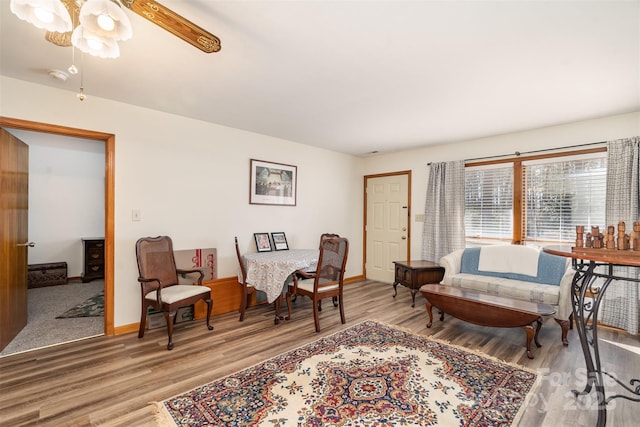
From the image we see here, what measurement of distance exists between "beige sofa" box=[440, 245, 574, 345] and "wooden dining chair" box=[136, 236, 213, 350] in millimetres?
3172

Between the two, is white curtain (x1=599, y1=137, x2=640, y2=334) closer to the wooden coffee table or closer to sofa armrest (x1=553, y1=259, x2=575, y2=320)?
sofa armrest (x1=553, y1=259, x2=575, y2=320)

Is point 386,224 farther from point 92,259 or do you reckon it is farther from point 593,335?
point 92,259

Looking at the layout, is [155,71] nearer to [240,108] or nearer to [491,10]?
[240,108]

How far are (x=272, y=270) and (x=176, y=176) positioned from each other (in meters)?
1.62

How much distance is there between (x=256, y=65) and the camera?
227 centimetres

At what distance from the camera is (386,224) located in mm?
5426

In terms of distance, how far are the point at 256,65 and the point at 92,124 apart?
1.94 meters

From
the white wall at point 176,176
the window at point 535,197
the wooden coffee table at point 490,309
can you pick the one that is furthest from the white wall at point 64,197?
the window at point 535,197

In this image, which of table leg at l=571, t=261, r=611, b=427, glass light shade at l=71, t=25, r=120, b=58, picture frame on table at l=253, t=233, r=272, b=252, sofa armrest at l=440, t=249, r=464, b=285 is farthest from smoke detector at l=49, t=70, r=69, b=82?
sofa armrest at l=440, t=249, r=464, b=285

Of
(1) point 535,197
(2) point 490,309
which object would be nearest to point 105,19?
(2) point 490,309

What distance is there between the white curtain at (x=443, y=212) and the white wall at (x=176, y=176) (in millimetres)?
1944

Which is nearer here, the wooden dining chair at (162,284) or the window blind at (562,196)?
the wooden dining chair at (162,284)

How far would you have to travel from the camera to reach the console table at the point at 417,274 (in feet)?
13.4

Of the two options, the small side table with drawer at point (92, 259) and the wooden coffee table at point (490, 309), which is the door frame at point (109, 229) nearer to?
the small side table with drawer at point (92, 259)
